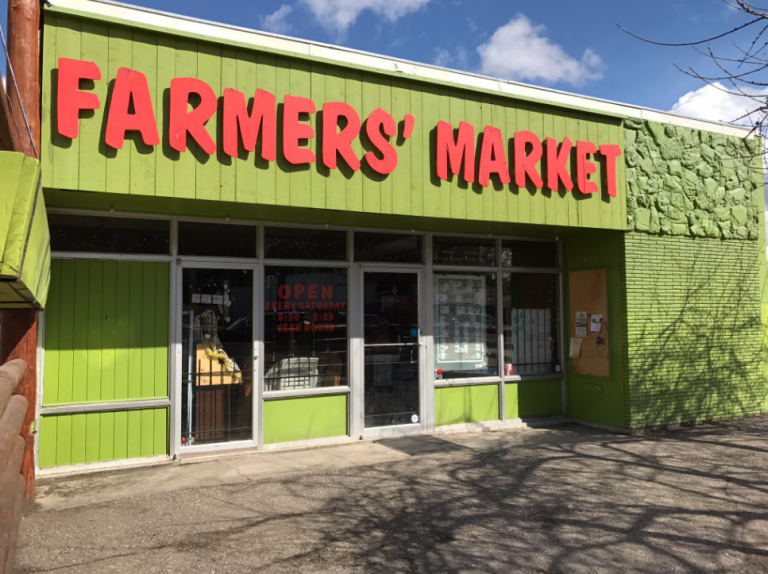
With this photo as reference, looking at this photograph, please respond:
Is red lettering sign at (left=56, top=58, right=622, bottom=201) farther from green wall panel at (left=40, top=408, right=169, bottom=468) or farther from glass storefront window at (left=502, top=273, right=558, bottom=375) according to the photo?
green wall panel at (left=40, top=408, right=169, bottom=468)

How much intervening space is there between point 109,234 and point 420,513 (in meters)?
4.32

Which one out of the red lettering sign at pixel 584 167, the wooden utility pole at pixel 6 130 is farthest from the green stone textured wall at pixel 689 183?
the wooden utility pole at pixel 6 130

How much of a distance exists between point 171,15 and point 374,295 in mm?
3901

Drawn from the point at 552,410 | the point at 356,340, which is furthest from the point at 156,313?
the point at 552,410

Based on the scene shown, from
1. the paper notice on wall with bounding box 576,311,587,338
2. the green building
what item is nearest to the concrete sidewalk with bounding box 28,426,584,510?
the green building

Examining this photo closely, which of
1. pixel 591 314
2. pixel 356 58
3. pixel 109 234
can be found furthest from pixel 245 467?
pixel 591 314

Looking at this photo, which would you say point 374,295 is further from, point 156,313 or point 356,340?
point 156,313

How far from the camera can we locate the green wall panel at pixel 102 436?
20.9 ft

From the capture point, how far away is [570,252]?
9.35 m

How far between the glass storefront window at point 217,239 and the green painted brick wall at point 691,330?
4.92m

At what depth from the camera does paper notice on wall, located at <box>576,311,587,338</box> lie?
29.5 feet

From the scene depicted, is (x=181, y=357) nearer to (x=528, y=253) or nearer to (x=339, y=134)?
(x=339, y=134)

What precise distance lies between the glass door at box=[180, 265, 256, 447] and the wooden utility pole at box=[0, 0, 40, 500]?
1752 mm

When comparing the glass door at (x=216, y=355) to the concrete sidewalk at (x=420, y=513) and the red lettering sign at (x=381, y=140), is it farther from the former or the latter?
the red lettering sign at (x=381, y=140)
